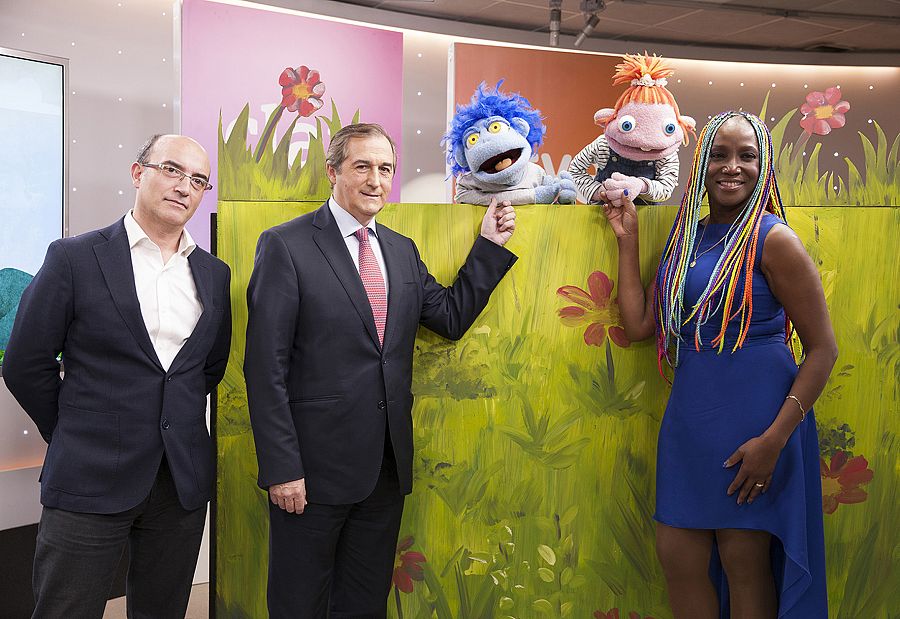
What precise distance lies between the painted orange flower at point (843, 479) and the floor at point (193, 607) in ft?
7.95

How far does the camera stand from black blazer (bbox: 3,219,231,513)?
1.79 meters

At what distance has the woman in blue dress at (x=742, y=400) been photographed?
6.32 feet

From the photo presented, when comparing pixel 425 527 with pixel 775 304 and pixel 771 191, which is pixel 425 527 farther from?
pixel 771 191

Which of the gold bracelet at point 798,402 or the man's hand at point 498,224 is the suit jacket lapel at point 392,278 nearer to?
the man's hand at point 498,224

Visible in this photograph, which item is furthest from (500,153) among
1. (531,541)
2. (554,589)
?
(554,589)

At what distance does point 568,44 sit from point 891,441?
156 inches

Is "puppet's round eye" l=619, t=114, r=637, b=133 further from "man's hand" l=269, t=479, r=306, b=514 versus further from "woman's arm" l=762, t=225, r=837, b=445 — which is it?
"man's hand" l=269, t=479, r=306, b=514

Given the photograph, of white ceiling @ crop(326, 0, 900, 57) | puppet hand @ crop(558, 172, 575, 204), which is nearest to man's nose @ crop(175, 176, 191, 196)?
puppet hand @ crop(558, 172, 575, 204)

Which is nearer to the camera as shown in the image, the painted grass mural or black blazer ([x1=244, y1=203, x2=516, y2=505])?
black blazer ([x1=244, y1=203, x2=516, y2=505])

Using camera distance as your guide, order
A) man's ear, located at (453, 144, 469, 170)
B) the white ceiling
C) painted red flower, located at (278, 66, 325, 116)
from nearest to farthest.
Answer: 1. painted red flower, located at (278, 66, 325, 116)
2. man's ear, located at (453, 144, 469, 170)
3. the white ceiling

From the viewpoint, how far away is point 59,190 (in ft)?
11.4

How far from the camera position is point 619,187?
89.2 inches

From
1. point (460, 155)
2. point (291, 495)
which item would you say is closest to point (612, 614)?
point (291, 495)

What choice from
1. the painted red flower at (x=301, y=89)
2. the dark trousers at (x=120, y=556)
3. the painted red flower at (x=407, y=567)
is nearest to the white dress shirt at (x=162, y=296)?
the dark trousers at (x=120, y=556)
